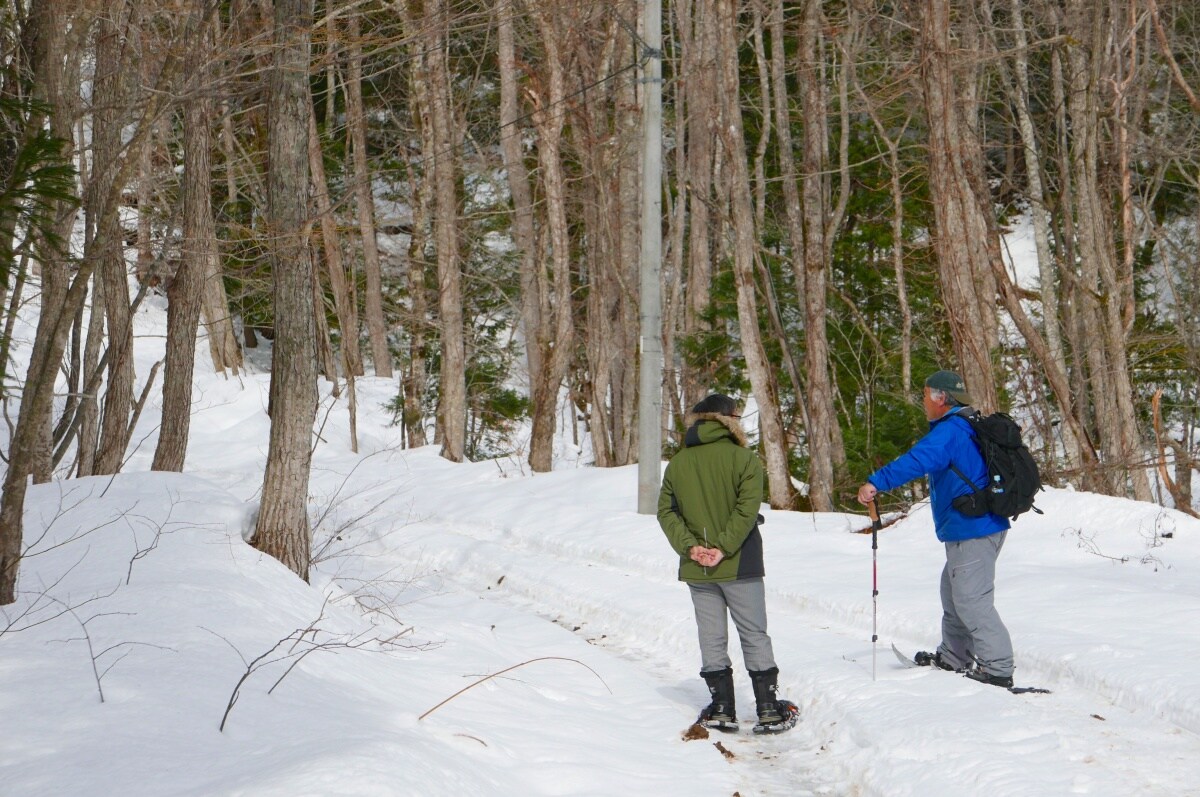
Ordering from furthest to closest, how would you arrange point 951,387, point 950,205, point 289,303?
point 950,205 → point 289,303 → point 951,387

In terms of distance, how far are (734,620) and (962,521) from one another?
1.61m

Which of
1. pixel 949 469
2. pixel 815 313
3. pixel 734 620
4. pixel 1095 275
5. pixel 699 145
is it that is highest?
pixel 699 145

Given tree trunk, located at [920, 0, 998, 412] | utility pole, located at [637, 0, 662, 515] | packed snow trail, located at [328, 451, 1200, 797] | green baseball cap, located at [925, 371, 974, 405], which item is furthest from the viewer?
utility pole, located at [637, 0, 662, 515]

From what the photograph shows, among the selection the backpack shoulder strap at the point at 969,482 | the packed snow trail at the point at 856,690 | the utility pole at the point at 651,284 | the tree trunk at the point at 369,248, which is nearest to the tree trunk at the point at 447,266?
the tree trunk at the point at 369,248

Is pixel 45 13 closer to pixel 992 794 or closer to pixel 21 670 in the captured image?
pixel 21 670

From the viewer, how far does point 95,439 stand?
15.2 m

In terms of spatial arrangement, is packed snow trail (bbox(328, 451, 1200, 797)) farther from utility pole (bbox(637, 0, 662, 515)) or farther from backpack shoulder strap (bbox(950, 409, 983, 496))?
backpack shoulder strap (bbox(950, 409, 983, 496))

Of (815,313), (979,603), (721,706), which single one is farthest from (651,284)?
(721,706)

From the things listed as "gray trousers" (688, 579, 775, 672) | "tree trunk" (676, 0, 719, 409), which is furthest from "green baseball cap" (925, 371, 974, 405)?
"tree trunk" (676, 0, 719, 409)

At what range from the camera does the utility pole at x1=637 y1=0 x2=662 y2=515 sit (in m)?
13.9

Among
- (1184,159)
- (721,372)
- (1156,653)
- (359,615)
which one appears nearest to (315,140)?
(721,372)

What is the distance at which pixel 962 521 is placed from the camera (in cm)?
696

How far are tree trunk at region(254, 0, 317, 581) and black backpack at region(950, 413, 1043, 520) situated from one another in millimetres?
5474

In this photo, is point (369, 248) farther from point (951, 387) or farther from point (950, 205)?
point (951, 387)
